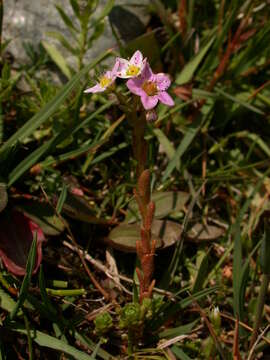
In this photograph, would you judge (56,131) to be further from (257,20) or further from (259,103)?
(257,20)

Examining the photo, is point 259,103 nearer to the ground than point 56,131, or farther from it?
nearer to the ground

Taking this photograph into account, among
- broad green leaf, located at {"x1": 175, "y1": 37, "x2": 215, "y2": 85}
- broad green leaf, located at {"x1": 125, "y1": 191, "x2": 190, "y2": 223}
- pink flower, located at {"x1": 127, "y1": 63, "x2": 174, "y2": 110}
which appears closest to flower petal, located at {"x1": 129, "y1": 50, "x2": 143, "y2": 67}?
pink flower, located at {"x1": 127, "y1": 63, "x2": 174, "y2": 110}

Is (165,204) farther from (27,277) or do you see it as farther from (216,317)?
(27,277)

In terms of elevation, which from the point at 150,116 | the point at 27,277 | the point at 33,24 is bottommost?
the point at 27,277

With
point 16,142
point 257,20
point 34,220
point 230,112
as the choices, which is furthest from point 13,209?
point 257,20

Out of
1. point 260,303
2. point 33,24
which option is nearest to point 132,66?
point 260,303

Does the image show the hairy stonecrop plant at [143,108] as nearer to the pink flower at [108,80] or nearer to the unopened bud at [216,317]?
the pink flower at [108,80]
